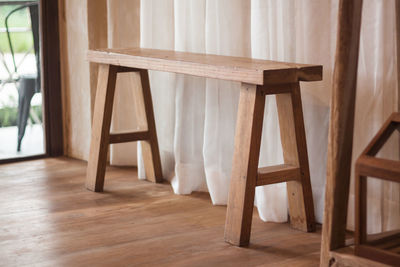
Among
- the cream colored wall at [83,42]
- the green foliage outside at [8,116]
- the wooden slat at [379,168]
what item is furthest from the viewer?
the green foliage outside at [8,116]

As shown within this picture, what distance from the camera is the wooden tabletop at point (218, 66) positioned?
1.96m

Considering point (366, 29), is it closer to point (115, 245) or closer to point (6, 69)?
point (115, 245)

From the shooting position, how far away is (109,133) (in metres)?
2.73

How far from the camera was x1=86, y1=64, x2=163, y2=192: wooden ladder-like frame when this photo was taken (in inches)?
105

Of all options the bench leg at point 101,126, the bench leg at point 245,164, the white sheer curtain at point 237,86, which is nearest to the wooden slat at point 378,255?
the white sheer curtain at point 237,86

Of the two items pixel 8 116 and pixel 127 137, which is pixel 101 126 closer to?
pixel 127 137

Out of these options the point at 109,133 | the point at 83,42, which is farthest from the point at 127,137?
the point at 83,42

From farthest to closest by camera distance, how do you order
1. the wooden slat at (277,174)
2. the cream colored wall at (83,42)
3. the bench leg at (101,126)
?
the cream colored wall at (83,42), the bench leg at (101,126), the wooden slat at (277,174)

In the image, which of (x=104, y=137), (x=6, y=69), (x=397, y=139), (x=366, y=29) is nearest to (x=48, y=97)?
(x=6, y=69)

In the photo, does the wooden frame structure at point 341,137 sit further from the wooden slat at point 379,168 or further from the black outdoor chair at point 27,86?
the black outdoor chair at point 27,86

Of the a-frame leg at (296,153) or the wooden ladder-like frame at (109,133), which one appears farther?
the wooden ladder-like frame at (109,133)

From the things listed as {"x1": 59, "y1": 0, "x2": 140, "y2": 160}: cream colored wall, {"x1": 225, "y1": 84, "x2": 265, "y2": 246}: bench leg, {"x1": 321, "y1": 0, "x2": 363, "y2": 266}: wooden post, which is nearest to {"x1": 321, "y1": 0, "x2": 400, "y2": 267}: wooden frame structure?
{"x1": 321, "y1": 0, "x2": 363, "y2": 266}: wooden post

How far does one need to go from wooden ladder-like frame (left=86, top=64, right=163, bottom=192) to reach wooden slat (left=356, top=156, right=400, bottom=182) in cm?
142

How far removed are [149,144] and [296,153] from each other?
858 millimetres
